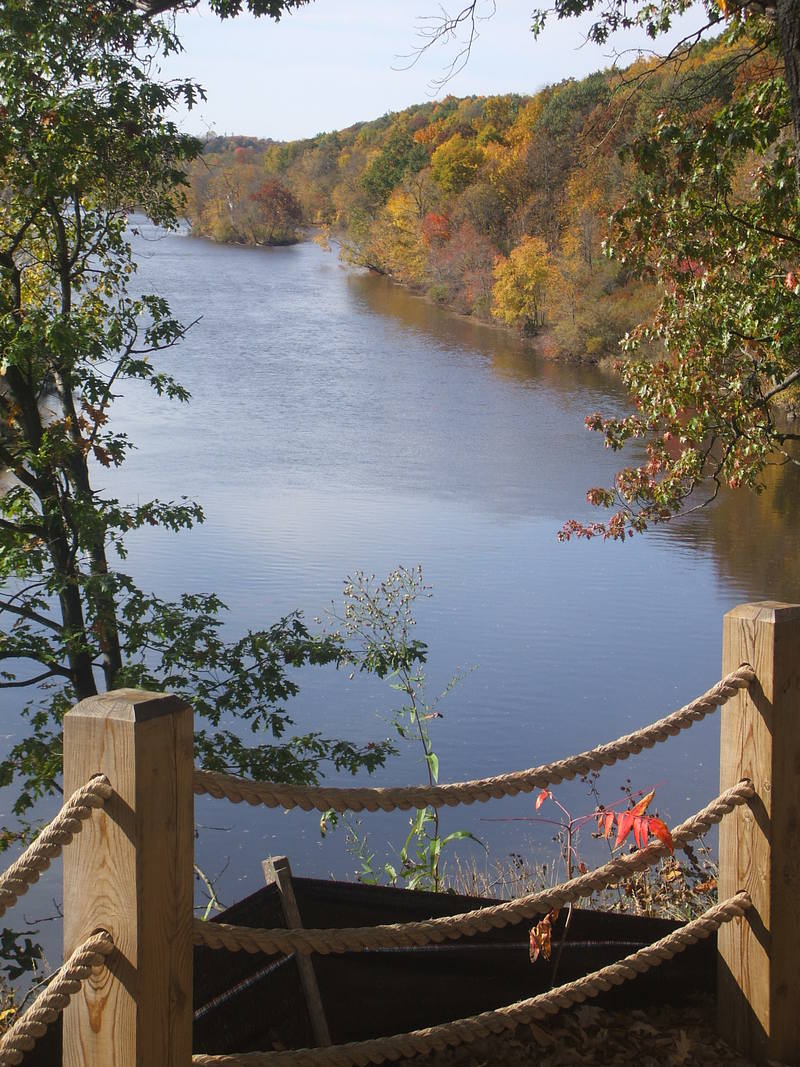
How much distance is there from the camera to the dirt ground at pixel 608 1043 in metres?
2.58

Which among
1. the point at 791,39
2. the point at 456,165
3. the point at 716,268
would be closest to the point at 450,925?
the point at 791,39

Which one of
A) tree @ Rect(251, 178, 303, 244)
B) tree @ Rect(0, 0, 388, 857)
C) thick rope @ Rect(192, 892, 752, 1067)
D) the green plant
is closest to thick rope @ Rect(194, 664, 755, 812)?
thick rope @ Rect(192, 892, 752, 1067)

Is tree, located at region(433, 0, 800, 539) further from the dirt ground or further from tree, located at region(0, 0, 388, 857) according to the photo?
the dirt ground

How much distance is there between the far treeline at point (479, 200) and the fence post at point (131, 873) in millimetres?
22355

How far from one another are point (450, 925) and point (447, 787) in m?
0.28

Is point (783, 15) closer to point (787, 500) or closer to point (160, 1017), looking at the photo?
point (160, 1017)

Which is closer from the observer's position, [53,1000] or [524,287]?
[53,1000]

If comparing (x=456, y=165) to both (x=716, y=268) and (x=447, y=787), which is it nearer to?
(x=716, y=268)

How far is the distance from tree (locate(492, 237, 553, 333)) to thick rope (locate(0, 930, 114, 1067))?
32.6 meters

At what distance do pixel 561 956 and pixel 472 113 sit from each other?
55.6 metres

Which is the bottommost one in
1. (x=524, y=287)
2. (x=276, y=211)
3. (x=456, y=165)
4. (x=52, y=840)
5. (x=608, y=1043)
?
(x=608, y=1043)

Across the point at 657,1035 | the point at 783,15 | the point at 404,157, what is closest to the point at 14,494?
the point at 783,15

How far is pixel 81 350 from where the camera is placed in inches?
255

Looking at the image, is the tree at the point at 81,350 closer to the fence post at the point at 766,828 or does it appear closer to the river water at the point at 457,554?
the river water at the point at 457,554
